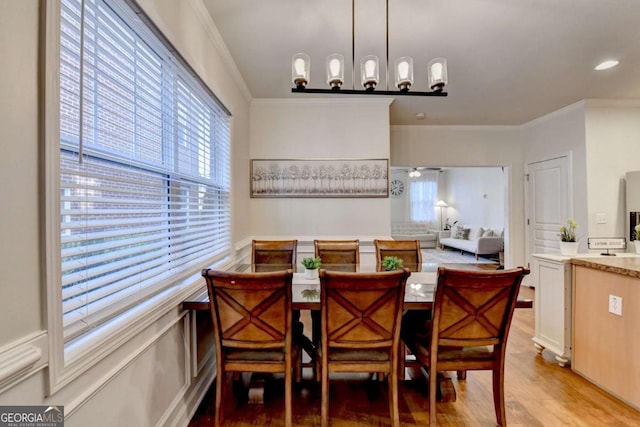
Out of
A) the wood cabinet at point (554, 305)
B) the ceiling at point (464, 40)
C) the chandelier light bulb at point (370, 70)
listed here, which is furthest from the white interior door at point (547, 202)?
the chandelier light bulb at point (370, 70)

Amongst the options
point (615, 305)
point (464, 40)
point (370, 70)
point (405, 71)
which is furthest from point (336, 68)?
point (615, 305)

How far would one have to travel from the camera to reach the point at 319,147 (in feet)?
12.8

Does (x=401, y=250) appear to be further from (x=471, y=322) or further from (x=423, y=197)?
(x=423, y=197)

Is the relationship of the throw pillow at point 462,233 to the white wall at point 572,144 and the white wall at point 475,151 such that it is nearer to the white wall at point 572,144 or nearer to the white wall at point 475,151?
the white wall at point 475,151

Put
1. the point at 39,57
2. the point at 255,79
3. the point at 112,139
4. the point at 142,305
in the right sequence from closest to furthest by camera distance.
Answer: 1. the point at 39,57
2. the point at 112,139
3. the point at 142,305
4. the point at 255,79

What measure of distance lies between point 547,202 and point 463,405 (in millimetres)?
3843

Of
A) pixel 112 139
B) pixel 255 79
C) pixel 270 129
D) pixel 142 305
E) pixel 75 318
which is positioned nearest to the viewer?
pixel 75 318

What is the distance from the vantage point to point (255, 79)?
129 inches

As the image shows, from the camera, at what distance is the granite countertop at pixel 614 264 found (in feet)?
6.62

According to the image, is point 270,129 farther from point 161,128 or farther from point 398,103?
point 161,128

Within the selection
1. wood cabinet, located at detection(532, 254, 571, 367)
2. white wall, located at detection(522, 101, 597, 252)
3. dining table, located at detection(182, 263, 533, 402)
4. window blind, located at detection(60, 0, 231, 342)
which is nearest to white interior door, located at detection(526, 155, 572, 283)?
white wall, located at detection(522, 101, 597, 252)

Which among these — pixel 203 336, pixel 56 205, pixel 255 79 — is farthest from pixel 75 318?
pixel 255 79

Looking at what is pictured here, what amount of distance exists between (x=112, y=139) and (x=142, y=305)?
0.74m

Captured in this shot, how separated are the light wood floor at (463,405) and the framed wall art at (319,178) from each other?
7.03 ft
